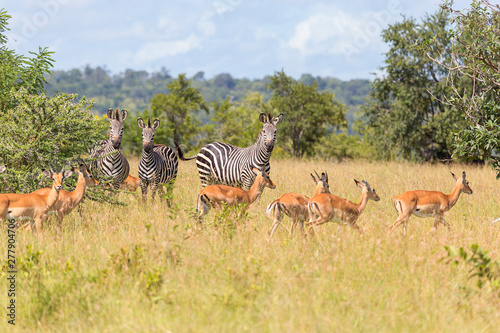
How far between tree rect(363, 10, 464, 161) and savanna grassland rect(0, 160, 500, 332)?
18931 mm

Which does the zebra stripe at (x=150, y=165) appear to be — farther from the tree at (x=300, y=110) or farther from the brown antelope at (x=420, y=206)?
the tree at (x=300, y=110)

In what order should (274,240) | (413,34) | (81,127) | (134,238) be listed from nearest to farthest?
(134,238)
(274,240)
(81,127)
(413,34)

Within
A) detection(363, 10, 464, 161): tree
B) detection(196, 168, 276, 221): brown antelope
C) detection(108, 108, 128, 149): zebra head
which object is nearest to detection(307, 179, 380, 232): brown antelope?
detection(196, 168, 276, 221): brown antelope

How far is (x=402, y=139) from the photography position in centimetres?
2673

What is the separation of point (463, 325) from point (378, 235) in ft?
9.56

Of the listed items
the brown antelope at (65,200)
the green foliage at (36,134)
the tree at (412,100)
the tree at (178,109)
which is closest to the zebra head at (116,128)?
the green foliage at (36,134)

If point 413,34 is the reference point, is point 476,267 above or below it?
below

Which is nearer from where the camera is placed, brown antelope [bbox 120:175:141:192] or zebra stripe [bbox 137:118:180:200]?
zebra stripe [bbox 137:118:180:200]

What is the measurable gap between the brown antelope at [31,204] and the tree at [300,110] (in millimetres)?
24878

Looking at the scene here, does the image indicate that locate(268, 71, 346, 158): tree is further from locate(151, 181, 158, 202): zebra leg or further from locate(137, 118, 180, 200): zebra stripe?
locate(151, 181, 158, 202): zebra leg

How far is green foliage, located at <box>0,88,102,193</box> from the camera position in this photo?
949 cm

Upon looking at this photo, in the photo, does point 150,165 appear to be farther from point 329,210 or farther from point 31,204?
point 329,210

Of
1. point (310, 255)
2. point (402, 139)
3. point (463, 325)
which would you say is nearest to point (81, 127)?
point (310, 255)

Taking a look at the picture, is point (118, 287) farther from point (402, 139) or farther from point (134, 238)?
point (402, 139)
